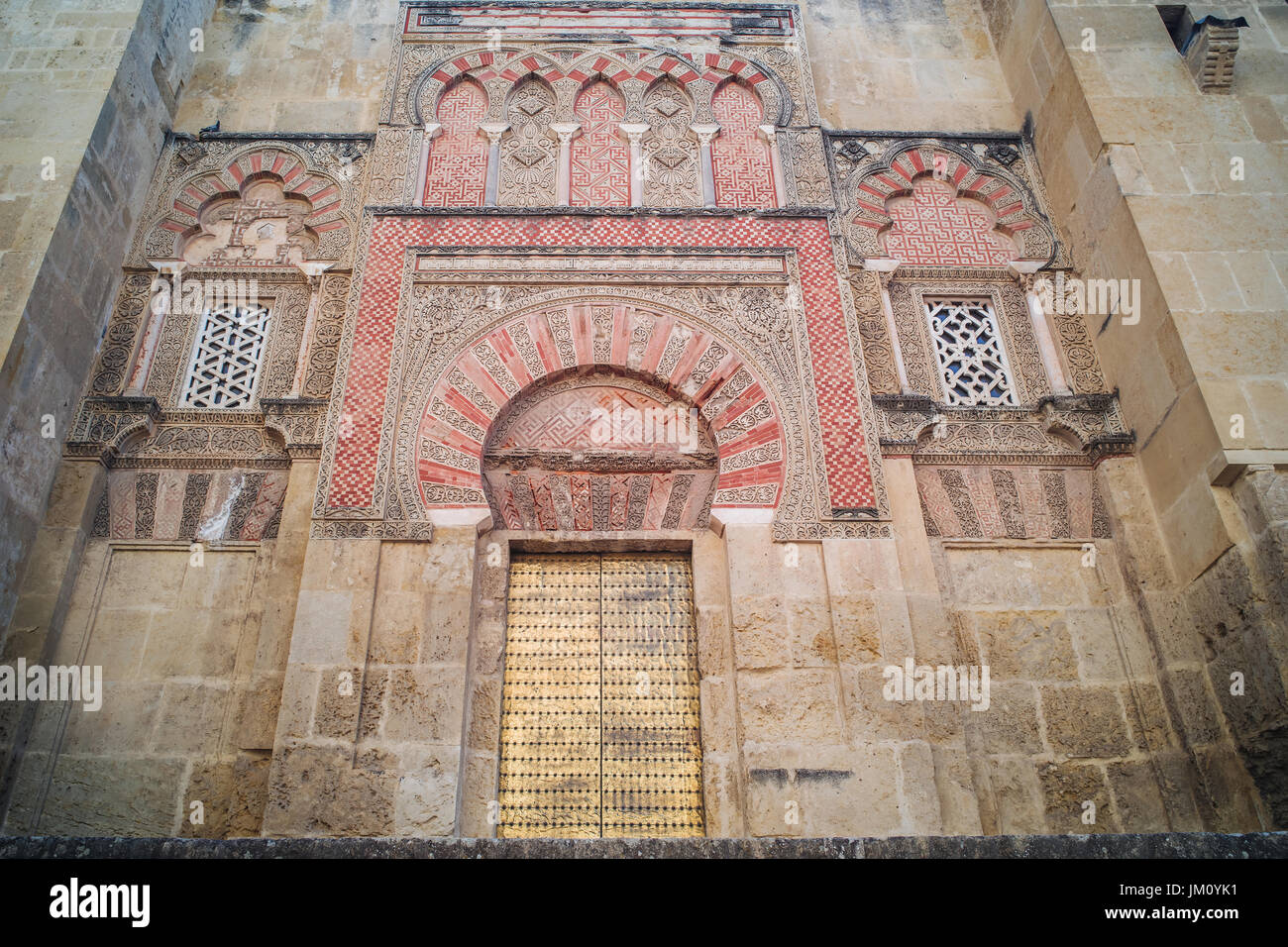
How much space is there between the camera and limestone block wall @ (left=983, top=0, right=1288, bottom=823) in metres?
3.84

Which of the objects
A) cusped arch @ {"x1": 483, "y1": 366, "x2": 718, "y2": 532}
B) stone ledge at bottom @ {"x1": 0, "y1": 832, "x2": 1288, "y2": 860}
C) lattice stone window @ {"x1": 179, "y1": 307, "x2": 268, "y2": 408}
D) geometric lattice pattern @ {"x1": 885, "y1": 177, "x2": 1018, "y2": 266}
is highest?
geometric lattice pattern @ {"x1": 885, "y1": 177, "x2": 1018, "y2": 266}

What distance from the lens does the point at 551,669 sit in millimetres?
4148

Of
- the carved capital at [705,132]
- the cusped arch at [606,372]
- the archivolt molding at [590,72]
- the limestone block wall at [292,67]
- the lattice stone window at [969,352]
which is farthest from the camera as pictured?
the limestone block wall at [292,67]

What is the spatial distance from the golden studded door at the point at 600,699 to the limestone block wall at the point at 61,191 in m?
2.25

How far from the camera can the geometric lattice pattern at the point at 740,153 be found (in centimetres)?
547

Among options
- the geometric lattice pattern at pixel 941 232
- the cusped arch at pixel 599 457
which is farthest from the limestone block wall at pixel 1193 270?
the cusped arch at pixel 599 457

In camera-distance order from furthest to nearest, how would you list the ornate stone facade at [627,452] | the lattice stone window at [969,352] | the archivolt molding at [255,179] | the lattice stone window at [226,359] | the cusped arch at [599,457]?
the archivolt molding at [255,179] → the lattice stone window at [969,352] → the lattice stone window at [226,359] → the cusped arch at [599,457] → the ornate stone facade at [627,452]

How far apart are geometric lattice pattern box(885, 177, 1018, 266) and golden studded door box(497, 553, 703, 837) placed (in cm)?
250

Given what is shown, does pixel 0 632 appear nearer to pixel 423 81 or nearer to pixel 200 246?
pixel 200 246

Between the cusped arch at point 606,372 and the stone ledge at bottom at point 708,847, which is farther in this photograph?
the cusped arch at point 606,372

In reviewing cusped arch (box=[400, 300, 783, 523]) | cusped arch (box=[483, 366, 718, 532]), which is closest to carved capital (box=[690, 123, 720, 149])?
cusped arch (box=[400, 300, 783, 523])

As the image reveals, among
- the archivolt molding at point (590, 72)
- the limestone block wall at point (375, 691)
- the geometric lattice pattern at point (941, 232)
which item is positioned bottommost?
the limestone block wall at point (375, 691)

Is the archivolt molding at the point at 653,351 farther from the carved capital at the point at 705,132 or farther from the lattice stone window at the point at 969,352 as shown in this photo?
the carved capital at the point at 705,132

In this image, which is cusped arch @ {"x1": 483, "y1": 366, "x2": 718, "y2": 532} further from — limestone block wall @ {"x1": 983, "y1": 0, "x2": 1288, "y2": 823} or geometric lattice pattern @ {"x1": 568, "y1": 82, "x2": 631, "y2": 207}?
limestone block wall @ {"x1": 983, "y1": 0, "x2": 1288, "y2": 823}
